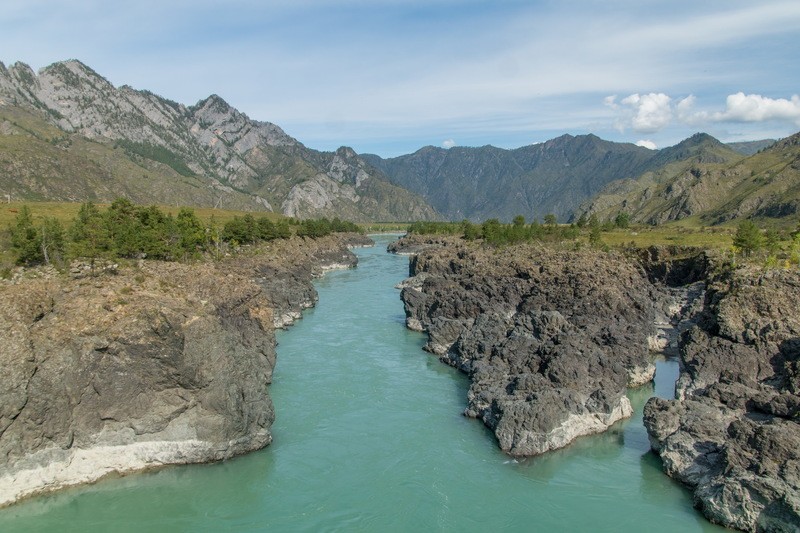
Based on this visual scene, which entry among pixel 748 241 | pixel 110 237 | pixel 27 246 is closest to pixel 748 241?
pixel 748 241

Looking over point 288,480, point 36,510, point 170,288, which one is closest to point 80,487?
point 36,510

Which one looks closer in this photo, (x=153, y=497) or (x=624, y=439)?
(x=153, y=497)

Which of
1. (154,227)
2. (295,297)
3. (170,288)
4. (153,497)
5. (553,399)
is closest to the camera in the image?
(153,497)

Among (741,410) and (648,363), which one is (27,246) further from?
(741,410)

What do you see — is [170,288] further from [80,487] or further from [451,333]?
[451,333]

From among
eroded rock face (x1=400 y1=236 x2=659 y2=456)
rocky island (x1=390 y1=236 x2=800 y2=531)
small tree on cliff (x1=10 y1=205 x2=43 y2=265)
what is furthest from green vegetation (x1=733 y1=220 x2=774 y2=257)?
small tree on cliff (x1=10 y1=205 x2=43 y2=265)
